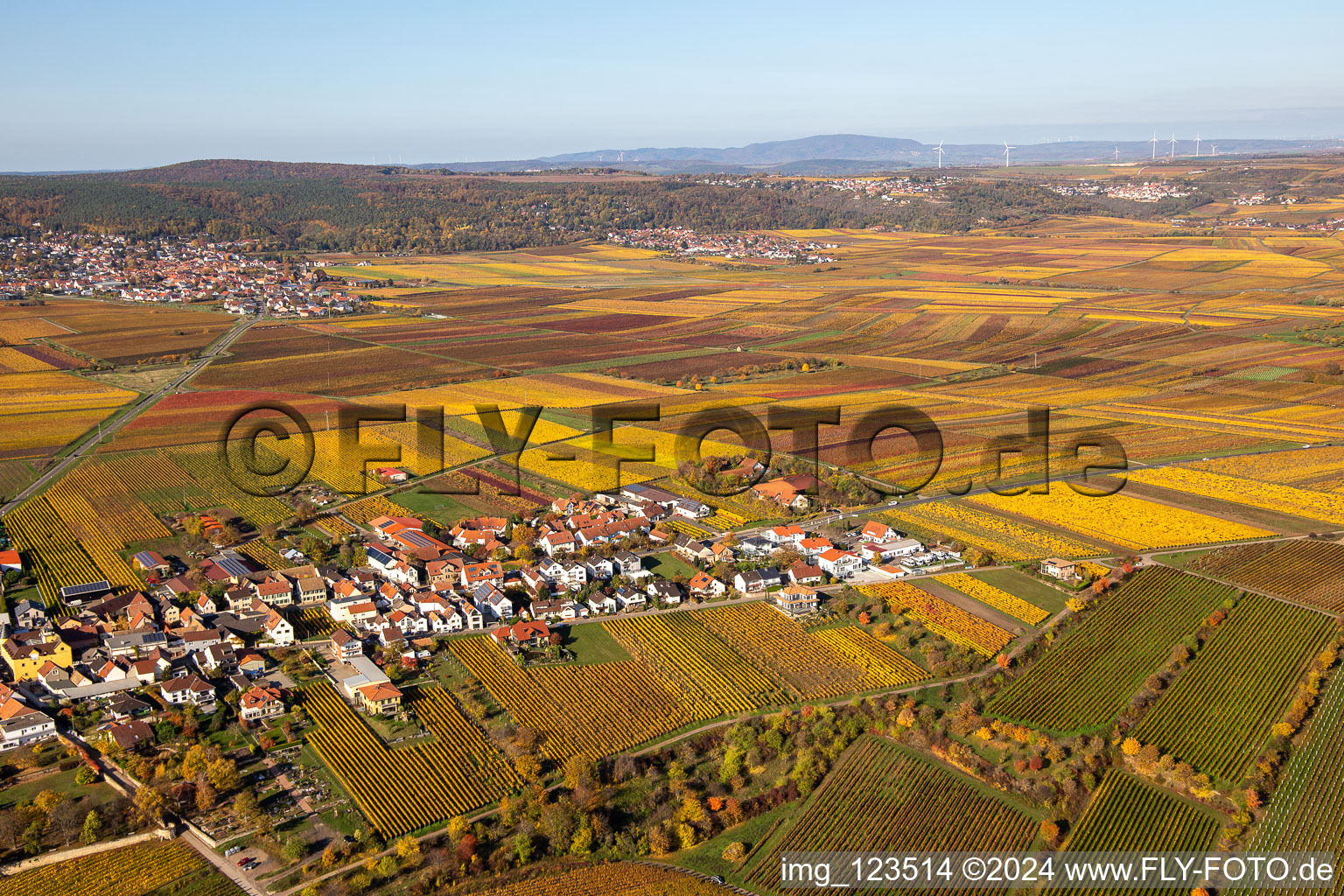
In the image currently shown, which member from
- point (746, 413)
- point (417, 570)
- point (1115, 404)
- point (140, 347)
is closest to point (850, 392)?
point (746, 413)

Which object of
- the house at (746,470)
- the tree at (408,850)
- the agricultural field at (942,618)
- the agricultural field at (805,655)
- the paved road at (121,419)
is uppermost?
the paved road at (121,419)

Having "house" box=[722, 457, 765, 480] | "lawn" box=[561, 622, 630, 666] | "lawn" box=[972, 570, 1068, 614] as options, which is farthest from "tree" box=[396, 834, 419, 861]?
"house" box=[722, 457, 765, 480]

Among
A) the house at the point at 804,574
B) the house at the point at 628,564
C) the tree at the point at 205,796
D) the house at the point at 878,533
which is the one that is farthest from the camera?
the house at the point at 878,533

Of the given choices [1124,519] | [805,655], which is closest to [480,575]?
Result: [805,655]

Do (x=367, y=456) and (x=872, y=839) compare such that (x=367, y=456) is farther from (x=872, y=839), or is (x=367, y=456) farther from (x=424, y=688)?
(x=872, y=839)

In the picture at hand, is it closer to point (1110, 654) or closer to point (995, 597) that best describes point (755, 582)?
point (995, 597)

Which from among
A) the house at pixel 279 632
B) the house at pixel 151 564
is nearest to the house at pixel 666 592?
the house at pixel 279 632

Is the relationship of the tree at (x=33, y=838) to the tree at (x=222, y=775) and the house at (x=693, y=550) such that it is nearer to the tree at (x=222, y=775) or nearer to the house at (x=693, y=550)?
the tree at (x=222, y=775)
